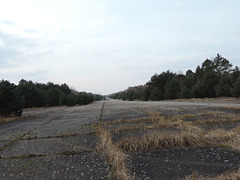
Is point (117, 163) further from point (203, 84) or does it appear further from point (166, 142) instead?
point (203, 84)

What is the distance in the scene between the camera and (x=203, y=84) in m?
36.4

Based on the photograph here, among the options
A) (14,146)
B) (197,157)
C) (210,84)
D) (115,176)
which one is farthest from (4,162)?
(210,84)

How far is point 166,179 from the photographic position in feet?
9.44

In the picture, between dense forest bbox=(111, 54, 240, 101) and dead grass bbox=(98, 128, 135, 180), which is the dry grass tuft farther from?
dense forest bbox=(111, 54, 240, 101)

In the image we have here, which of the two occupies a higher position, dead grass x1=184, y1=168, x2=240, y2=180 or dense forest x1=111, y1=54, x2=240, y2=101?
dense forest x1=111, y1=54, x2=240, y2=101

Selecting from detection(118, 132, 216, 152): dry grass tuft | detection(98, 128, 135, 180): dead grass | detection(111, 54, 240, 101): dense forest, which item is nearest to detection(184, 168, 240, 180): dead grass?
detection(98, 128, 135, 180): dead grass

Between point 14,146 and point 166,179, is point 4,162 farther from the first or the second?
point 166,179

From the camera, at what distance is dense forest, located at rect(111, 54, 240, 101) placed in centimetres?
3259

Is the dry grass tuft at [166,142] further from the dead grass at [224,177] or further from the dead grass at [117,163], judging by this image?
the dead grass at [224,177]

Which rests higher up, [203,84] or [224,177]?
[203,84]

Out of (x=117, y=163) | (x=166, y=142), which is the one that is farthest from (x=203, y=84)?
(x=117, y=163)

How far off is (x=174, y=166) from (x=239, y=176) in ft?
3.77

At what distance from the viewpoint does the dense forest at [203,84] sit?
107 feet

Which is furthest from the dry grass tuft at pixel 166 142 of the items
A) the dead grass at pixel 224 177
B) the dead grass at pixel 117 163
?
the dead grass at pixel 224 177
